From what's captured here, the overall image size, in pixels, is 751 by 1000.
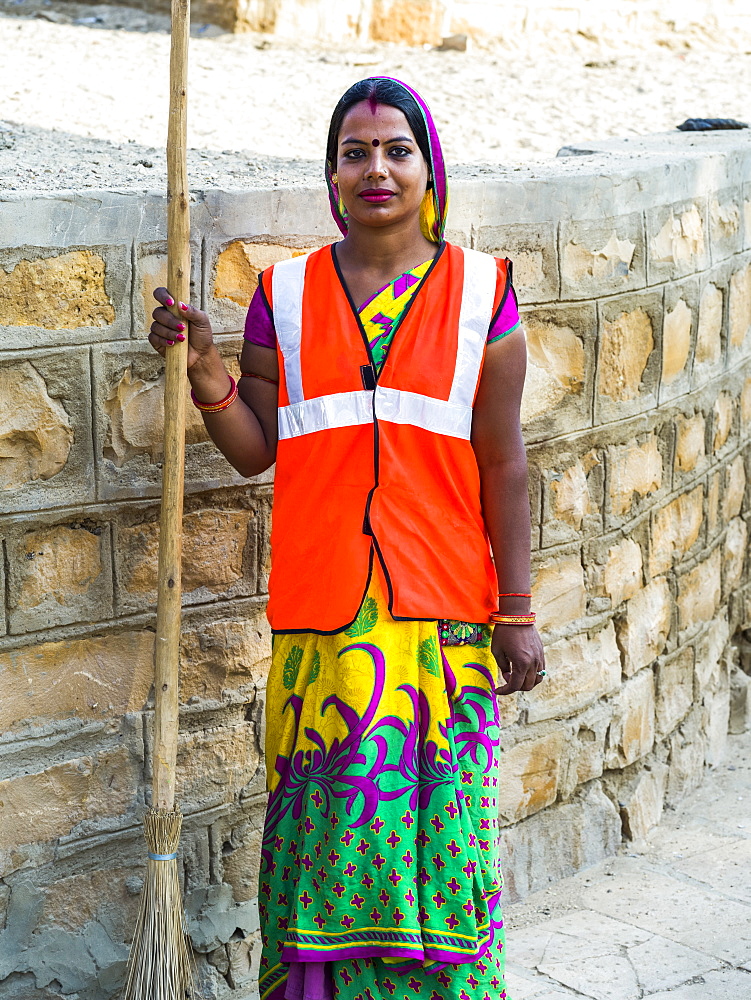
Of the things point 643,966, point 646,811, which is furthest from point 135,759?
point 646,811

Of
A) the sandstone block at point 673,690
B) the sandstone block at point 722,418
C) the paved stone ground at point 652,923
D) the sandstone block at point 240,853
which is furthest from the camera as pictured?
the sandstone block at point 722,418

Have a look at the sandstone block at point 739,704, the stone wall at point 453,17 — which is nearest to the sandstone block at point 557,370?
the sandstone block at point 739,704

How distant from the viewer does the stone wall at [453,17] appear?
277 inches

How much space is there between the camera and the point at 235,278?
2.78 meters

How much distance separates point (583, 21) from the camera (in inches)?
316

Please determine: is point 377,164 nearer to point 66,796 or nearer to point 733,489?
point 66,796

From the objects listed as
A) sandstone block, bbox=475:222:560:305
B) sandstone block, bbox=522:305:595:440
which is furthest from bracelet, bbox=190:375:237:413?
sandstone block, bbox=522:305:595:440

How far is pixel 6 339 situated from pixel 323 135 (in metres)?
3.62

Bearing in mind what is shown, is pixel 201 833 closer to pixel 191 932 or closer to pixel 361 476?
pixel 191 932

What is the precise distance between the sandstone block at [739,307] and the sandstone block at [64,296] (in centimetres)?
267

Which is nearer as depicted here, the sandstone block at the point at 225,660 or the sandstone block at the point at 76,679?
the sandstone block at the point at 76,679

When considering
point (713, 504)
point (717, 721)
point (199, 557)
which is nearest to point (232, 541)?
point (199, 557)

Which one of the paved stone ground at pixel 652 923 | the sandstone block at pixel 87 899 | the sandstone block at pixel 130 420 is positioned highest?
the sandstone block at pixel 130 420

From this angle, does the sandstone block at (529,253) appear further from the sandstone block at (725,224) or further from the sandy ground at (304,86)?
the sandy ground at (304,86)
